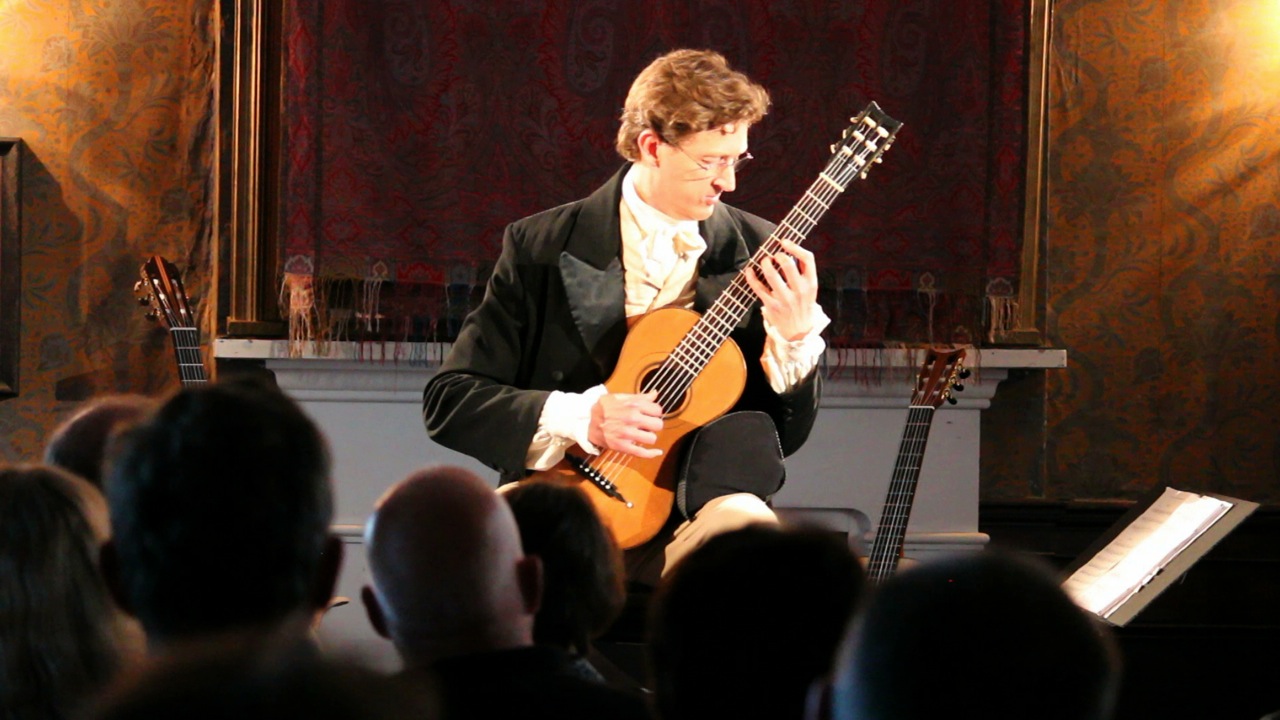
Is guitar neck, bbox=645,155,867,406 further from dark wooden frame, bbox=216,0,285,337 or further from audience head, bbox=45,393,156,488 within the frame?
dark wooden frame, bbox=216,0,285,337

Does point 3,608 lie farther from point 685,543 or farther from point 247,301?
point 247,301

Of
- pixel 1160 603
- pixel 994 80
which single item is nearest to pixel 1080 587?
pixel 1160 603

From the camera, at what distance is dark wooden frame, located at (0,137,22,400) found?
12.5 ft

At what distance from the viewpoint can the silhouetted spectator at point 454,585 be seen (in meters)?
1.37

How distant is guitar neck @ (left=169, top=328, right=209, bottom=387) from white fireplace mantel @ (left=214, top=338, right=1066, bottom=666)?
0.33 metres

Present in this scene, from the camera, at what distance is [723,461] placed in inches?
103

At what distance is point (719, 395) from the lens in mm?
2643

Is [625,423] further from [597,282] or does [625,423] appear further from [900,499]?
[900,499]

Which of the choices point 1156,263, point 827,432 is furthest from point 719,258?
point 1156,263

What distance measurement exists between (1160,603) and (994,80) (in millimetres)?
1472

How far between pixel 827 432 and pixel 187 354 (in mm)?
1631

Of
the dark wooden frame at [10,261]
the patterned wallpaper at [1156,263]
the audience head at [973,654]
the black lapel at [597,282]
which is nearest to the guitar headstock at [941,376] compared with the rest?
the black lapel at [597,282]

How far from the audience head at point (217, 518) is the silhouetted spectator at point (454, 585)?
0.10 metres

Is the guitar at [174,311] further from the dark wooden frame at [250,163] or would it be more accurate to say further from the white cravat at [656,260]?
the white cravat at [656,260]
